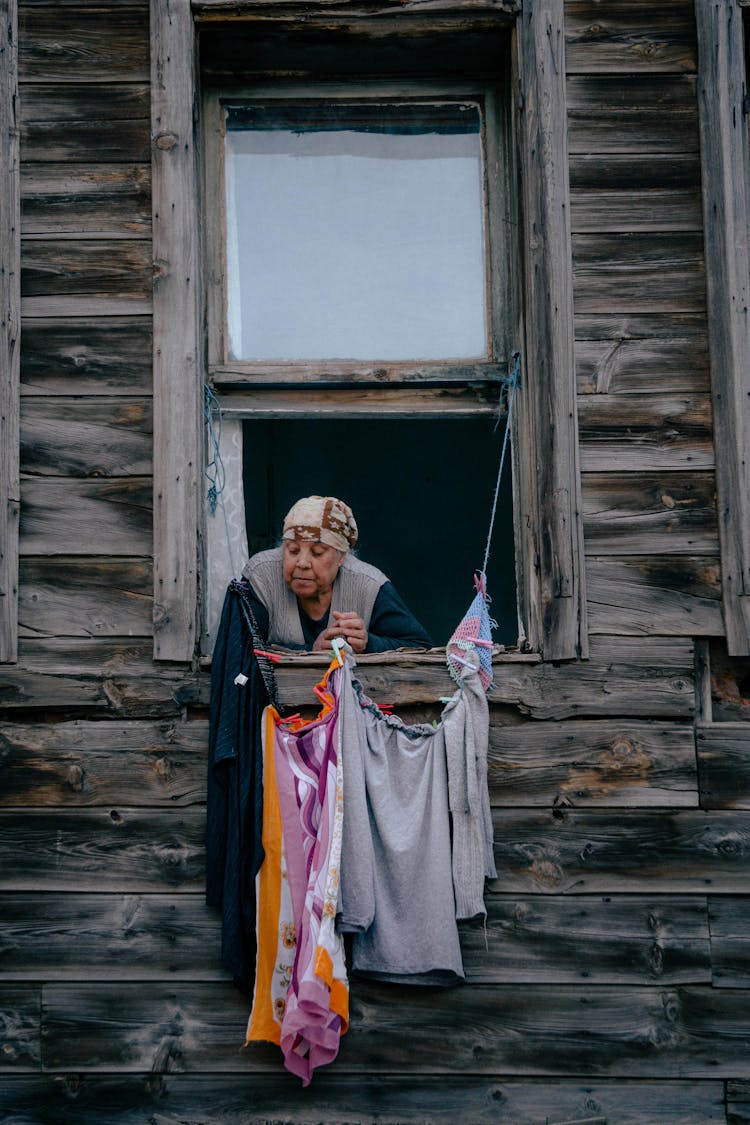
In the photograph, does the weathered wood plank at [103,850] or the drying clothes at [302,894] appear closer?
the drying clothes at [302,894]

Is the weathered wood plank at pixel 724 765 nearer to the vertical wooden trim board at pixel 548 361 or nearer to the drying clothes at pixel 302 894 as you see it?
the vertical wooden trim board at pixel 548 361

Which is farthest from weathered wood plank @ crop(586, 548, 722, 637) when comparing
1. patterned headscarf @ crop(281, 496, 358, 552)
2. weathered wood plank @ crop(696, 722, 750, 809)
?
patterned headscarf @ crop(281, 496, 358, 552)

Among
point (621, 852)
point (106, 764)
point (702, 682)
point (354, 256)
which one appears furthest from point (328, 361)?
point (621, 852)

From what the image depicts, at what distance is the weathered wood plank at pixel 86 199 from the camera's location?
14.2ft

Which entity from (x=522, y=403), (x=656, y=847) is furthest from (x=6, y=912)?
(x=522, y=403)

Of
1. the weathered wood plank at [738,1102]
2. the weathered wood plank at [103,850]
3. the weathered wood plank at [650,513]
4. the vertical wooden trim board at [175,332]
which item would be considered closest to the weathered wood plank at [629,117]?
the weathered wood plank at [650,513]

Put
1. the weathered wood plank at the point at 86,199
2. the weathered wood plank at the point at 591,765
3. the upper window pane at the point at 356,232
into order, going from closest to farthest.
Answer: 1. the weathered wood plank at the point at 591,765
2. the weathered wood plank at the point at 86,199
3. the upper window pane at the point at 356,232

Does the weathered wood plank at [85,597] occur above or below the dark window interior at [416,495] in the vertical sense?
below

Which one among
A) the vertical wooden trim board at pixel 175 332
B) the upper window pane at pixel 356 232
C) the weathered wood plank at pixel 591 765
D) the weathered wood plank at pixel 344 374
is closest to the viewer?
the weathered wood plank at pixel 591 765

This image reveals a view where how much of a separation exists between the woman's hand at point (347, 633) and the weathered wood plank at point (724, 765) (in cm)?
117

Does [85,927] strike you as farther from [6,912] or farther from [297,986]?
[297,986]

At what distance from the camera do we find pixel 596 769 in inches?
158

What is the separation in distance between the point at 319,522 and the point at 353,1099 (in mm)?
1885

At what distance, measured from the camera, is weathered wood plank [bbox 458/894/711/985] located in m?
3.88
